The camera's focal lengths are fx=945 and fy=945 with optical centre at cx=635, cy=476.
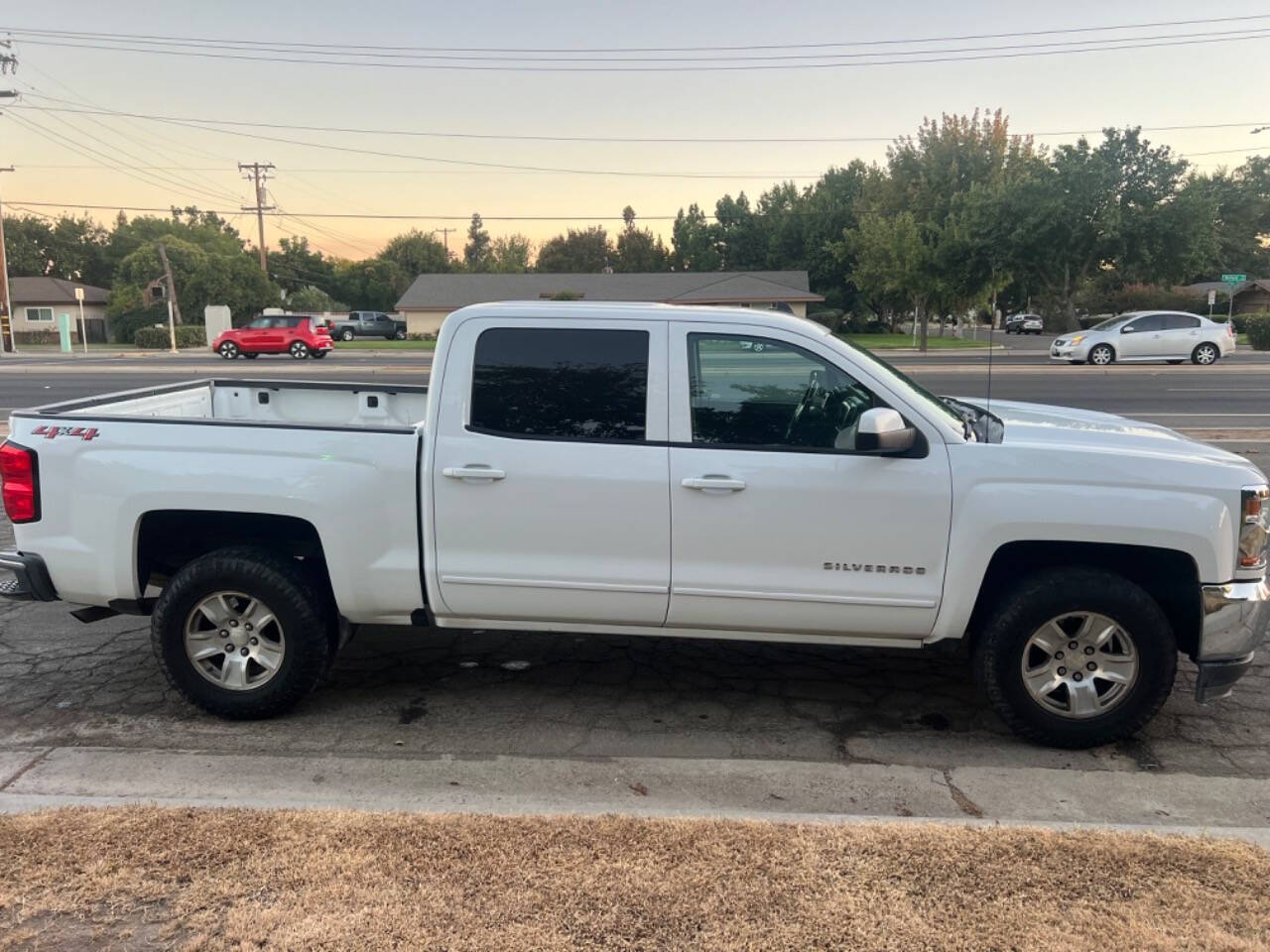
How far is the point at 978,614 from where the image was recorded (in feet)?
14.1

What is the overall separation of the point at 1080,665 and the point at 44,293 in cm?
8227

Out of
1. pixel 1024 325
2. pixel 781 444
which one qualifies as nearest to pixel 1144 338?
pixel 781 444

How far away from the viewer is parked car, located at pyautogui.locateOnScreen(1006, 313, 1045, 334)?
77.2 meters

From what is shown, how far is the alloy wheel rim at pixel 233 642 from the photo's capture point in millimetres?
4398

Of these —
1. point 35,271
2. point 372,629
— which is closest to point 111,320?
point 35,271

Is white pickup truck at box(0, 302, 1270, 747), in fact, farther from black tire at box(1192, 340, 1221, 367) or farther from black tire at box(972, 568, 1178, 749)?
black tire at box(1192, 340, 1221, 367)

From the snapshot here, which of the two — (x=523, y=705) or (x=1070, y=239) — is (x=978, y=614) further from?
(x=1070, y=239)

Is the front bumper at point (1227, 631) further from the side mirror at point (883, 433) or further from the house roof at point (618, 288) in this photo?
the house roof at point (618, 288)

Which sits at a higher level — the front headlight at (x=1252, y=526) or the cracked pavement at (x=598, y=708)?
the front headlight at (x=1252, y=526)

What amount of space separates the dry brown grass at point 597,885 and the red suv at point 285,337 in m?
36.0

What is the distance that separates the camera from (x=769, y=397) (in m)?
4.27

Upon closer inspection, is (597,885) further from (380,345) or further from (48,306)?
(48,306)

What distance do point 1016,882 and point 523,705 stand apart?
2.53m

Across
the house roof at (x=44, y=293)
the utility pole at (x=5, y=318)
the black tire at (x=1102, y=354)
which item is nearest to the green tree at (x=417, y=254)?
the house roof at (x=44, y=293)
